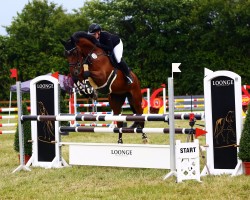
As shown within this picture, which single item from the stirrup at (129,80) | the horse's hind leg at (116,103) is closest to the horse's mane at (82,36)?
the stirrup at (129,80)

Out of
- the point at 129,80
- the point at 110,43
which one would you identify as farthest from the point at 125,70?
the point at 110,43

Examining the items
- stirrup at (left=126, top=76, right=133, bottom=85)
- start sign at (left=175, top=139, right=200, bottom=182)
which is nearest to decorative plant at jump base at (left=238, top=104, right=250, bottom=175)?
start sign at (left=175, top=139, right=200, bottom=182)

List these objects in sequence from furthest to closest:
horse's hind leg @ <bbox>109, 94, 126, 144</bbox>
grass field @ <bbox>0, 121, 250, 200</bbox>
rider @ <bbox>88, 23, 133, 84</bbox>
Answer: horse's hind leg @ <bbox>109, 94, 126, 144</bbox> < rider @ <bbox>88, 23, 133, 84</bbox> < grass field @ <bbox>0, 121, 250, 200</bbox>

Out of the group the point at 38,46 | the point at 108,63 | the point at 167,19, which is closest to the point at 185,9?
the point at 167,19

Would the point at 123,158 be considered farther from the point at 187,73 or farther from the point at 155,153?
the point at 187,73

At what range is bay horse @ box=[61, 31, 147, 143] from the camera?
25.5 feet

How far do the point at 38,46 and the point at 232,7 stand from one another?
1286 cm

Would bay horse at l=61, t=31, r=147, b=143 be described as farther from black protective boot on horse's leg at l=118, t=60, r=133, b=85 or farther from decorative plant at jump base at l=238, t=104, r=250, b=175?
decorative plant at jump base at l=238, t=104, r=250, b=175

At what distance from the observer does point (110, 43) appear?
8203mm

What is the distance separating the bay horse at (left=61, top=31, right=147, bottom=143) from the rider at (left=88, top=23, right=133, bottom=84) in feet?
0.26

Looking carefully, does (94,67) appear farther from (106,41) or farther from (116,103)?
(116,103)

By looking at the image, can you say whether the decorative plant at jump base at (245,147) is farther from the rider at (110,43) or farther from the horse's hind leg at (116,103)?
the horse's hind leg at (116,103)

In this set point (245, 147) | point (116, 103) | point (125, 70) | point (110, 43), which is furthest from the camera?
point (116, 103)

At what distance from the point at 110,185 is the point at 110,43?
3.08 metres
